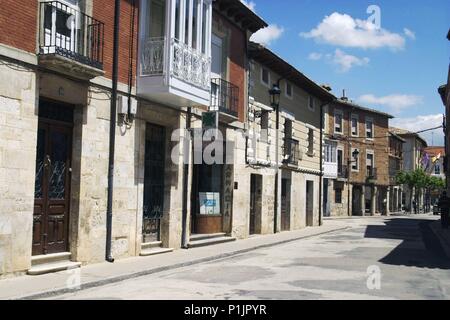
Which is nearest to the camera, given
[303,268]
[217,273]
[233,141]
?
[217,273]

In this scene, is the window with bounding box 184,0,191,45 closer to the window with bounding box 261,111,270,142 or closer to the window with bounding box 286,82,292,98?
the window with bounding box 261,111,270,142

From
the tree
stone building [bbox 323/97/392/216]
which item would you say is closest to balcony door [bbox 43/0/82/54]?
stone building [bbox 323/97/392/216]

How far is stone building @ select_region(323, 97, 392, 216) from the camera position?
46.4m

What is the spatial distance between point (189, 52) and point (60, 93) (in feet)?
14.1

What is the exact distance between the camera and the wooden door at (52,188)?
10.8 m

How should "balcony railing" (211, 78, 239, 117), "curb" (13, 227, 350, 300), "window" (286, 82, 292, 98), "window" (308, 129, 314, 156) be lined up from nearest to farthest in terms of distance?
"curb" (13, 227, 350, 300)
"balcony railing" (211, 78, 239, 117)
"window" (286, 82, 292, 98)
"window" (308, 129, 314, 156)

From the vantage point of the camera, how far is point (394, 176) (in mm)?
58500

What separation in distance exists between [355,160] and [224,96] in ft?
110

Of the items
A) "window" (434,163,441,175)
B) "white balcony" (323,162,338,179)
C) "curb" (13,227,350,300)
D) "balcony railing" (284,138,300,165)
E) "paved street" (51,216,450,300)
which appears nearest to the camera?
"curb" (13,227,350,300)

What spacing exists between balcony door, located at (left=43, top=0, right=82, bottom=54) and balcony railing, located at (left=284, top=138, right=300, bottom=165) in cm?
1446

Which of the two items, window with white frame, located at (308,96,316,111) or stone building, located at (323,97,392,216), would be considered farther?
stone building, located at (323,97,392,216)

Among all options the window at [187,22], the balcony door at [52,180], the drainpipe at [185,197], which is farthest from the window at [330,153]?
the balcony door at [52,180]

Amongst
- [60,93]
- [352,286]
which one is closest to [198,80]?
[60,93]
